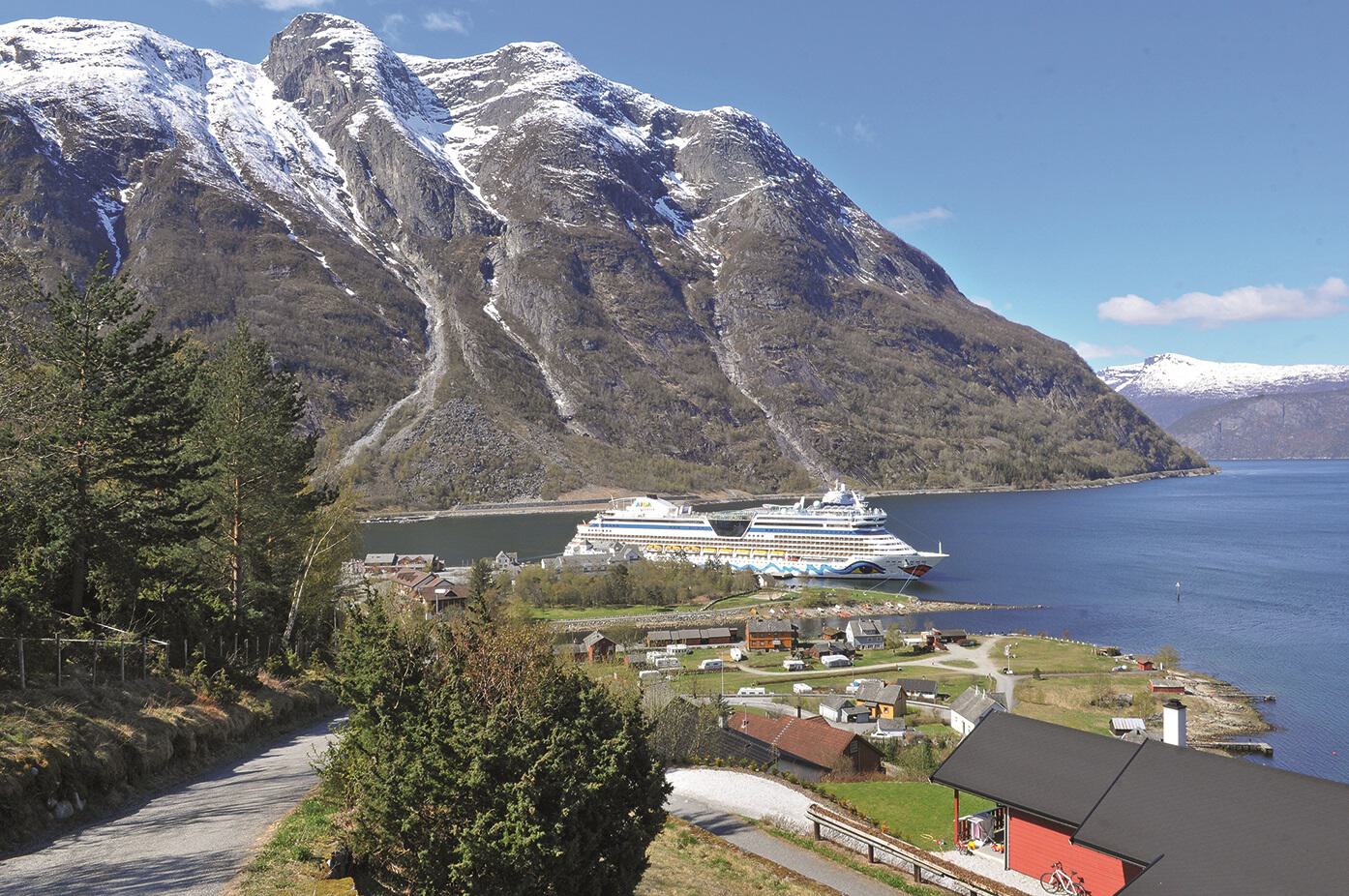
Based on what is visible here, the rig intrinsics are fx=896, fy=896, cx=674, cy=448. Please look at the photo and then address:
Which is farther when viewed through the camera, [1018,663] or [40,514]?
[1018,663]

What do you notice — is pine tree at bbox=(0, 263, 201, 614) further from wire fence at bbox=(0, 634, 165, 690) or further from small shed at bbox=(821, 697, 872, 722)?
small shed at bbox=(821, 697, 872, 722)

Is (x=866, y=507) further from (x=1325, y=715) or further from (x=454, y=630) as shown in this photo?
(x=454, y=630)

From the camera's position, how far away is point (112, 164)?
650 ft

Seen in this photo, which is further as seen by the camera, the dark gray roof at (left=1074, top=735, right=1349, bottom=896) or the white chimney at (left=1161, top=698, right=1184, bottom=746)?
the white chimney at (left=1161, top=698, right=1184, bottom=746)

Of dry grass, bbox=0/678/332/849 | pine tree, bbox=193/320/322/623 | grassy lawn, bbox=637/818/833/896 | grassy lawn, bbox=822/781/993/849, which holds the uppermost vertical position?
pine tree, bbox=193/320/322/623

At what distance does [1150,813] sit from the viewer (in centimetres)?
1293

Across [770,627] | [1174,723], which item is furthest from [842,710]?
[1174,723]

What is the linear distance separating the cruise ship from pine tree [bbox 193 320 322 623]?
54.8 meters

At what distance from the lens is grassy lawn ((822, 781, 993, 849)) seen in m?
16.4

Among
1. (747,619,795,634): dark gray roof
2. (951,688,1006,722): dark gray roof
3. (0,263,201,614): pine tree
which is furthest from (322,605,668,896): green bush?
(747,619,795,634): dark gray roof

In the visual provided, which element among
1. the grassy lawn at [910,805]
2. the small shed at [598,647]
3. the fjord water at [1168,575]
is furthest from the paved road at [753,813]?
the small shed at [598,647]

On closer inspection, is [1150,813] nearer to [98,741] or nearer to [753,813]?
[753,813]

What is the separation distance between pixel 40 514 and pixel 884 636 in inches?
1668

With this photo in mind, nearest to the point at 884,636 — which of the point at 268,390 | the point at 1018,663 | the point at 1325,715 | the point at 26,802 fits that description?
the point at 1018,663
